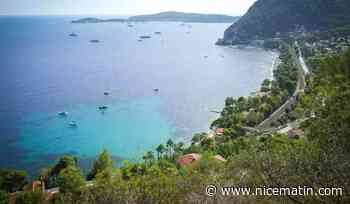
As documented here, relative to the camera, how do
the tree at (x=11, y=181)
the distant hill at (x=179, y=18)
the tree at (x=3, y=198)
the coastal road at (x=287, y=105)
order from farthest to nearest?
the distant hill at (x=179, y=18) < the coastal road at (x=287, y=105) < the tree at (x=11, y=181) < the tree at (x=3, y=198)

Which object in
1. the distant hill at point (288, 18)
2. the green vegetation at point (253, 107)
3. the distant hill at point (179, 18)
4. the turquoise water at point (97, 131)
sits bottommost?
the turquoise water at point (97, 131)

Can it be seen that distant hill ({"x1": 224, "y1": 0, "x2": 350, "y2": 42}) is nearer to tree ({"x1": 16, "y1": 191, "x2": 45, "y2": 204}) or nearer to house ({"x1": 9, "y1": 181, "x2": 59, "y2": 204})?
house ({"x1": 9, "y1": 181, "x2": 59, "y2": 204})

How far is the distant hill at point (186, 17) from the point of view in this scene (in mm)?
171000

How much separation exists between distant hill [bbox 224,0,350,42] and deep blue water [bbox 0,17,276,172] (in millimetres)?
13572

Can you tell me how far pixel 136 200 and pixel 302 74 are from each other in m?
34.5

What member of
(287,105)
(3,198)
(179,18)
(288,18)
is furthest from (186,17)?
(3,198)

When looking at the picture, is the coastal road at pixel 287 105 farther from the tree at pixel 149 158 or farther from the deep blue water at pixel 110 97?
the tree at pixel 149 158

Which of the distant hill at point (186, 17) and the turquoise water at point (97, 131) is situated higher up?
the distant hill at point (186, 17)

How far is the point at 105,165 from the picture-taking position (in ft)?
52.4

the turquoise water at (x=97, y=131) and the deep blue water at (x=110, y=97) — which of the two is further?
the deep blue water at (x=110, y=97)

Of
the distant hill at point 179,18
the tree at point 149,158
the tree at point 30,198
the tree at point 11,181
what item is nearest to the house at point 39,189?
the tree at point 30,198

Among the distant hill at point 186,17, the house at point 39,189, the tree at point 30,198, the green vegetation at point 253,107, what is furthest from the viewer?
the distant hill at point 186,17

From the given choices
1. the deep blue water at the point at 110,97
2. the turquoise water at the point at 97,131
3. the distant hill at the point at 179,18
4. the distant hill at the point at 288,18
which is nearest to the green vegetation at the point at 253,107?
the deep blue water at the point at 110,97

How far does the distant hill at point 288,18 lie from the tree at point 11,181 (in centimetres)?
6487
